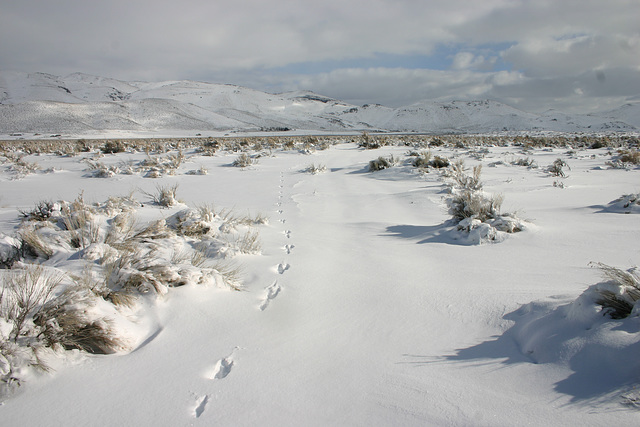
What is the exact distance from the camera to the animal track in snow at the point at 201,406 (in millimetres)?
1582

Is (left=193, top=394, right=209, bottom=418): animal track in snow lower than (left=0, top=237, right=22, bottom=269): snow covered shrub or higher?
lower

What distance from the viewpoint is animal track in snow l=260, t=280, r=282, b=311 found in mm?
2639

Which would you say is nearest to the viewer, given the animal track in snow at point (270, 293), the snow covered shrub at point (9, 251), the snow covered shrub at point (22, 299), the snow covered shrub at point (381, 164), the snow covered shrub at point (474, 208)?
the snow covered shrub at point (22, 299)

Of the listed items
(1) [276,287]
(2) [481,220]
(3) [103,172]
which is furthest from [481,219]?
(3) [103,172]

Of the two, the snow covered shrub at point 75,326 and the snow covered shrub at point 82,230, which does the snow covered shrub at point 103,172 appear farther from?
the snow covered shrub at point 75,326

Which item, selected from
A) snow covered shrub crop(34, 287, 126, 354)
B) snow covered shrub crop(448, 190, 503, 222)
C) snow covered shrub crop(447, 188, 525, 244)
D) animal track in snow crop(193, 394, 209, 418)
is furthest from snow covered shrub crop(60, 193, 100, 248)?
snow covered shrub crop(448, 190, 503, 222)

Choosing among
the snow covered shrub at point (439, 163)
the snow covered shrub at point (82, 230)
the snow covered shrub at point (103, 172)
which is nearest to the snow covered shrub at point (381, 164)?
the snow covered shrub at point (439, 163)

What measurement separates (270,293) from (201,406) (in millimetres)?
1261

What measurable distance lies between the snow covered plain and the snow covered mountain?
56369 millimetres

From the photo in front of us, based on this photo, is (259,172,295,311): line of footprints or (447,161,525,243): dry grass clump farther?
(447,161,525,243): dry grass clump

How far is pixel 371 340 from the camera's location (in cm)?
A: 218

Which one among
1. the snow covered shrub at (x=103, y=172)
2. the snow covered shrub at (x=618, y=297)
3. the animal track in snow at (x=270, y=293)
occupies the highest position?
the snow covered shrub at (x=103, y=172)

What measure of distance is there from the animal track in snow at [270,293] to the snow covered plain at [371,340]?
0.02 metres

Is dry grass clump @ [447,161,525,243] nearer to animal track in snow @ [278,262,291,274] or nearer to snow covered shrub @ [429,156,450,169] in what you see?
animal track in snow @ [278,262,291,274]
